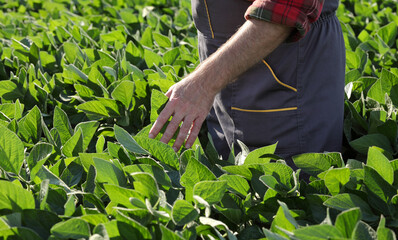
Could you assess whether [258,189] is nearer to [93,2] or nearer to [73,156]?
[73,156]

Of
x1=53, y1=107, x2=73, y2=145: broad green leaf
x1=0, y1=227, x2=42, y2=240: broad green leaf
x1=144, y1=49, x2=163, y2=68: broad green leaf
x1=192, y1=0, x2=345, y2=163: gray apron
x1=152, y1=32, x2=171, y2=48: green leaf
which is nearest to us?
x1=0, y1=227, x2=42, y2=240: broad green leaf

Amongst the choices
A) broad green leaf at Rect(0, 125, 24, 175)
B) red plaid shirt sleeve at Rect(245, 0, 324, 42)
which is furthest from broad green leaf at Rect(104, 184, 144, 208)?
red plaid shirt sleeve at Rect(245, 0, 324, 42)

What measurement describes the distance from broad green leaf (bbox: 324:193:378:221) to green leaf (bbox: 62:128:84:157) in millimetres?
1061

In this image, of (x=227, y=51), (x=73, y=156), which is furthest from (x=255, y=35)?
(x=73, y=156)

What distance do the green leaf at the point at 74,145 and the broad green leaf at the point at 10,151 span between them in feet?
0.79

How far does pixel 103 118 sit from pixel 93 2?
290cm

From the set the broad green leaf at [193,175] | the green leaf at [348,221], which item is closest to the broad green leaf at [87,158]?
the broad green leaf at [193,175]

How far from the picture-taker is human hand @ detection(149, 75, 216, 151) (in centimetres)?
221

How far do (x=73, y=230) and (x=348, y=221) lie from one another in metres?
0.83

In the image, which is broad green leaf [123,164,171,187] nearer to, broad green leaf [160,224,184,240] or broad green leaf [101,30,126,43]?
broad green leaf [160,224,184,240]

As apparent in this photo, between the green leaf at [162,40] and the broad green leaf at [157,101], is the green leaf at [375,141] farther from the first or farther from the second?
the green leaf at [162,40]

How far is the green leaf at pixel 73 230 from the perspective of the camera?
1.56 metres

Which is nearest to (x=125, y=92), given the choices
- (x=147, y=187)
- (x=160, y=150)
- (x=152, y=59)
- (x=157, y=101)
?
(x=157, y=101)

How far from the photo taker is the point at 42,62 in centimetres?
355
